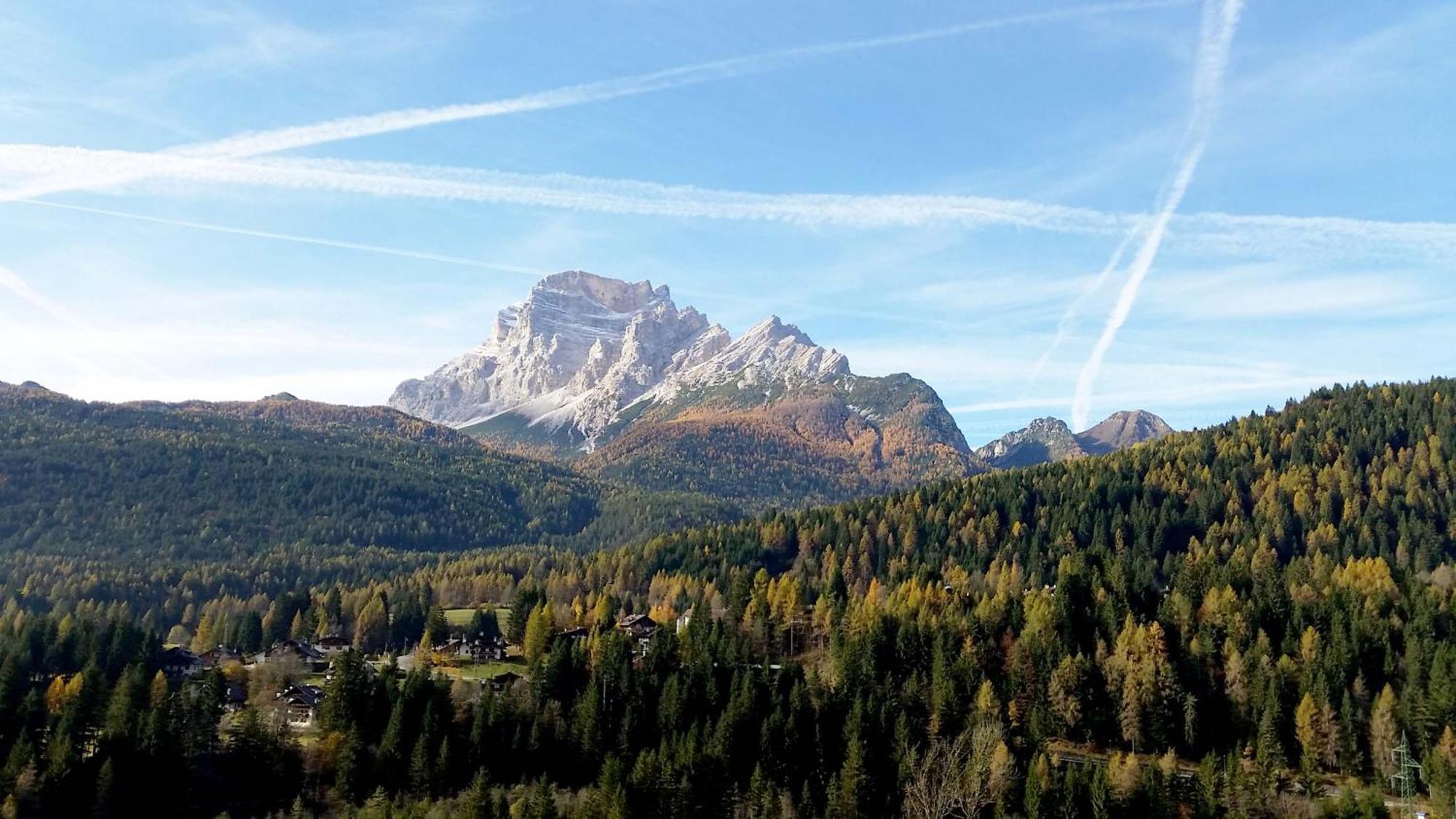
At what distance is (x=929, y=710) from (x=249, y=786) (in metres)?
62.3

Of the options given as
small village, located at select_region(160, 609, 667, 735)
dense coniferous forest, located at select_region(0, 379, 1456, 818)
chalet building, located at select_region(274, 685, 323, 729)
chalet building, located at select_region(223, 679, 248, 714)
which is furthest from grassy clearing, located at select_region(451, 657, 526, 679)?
chalet building, located at select_region(223, 679, 248, 714)

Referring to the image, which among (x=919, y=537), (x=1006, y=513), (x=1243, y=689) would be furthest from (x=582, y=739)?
(x=1006, y=513)

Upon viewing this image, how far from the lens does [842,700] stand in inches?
4011

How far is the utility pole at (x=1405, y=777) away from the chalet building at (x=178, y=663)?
11864 cm

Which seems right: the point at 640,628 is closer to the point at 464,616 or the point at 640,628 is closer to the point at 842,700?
the point at 842,700

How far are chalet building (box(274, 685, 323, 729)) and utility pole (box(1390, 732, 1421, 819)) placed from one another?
96.5 meters

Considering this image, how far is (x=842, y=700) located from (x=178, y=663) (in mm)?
74731

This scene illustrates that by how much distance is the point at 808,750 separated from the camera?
94.2 m

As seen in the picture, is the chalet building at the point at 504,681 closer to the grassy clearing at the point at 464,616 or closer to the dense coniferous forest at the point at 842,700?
the dense coniferous forest at the point at 842,700

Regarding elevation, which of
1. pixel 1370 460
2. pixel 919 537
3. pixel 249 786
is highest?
pixel 1370 460

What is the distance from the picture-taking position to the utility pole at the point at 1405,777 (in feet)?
272

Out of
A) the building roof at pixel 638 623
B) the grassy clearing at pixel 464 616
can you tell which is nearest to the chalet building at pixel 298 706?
the grassy clearing at pixel 464 616

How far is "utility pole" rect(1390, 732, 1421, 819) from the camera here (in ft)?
272

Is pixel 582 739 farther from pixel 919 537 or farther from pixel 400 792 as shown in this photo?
pixel 919 537
